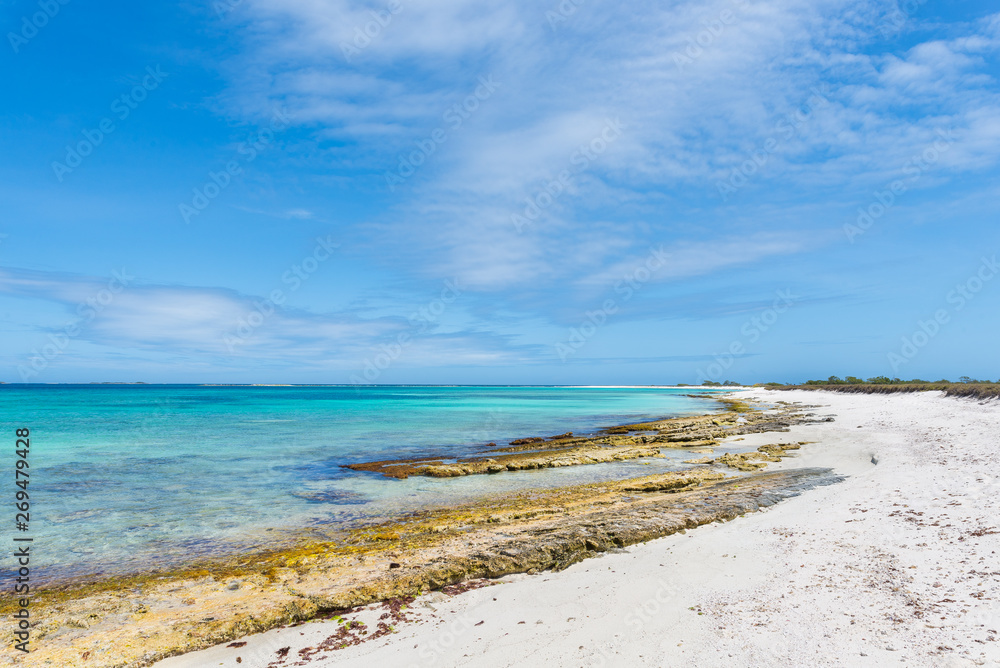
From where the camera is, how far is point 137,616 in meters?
7.85

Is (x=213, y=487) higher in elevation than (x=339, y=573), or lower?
lower

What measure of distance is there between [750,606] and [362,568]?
7.03m

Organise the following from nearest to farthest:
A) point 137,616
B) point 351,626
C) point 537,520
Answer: point 351,626 → point 137,616 → point 537,520

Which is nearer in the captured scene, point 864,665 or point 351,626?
point 864,665

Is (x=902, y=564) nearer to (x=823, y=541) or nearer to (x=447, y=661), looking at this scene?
(x=823, y=541)

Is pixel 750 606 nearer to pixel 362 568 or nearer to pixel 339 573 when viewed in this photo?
pixel 362 568

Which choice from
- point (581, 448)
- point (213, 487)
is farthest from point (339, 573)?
point (581, 448)

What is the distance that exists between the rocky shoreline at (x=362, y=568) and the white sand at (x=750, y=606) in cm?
51

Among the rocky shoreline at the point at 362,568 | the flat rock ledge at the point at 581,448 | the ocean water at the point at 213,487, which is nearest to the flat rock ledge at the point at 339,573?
the rocky shoreline at the point at 362,568

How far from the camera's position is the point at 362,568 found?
31.7ft

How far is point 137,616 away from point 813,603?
10.5 metres

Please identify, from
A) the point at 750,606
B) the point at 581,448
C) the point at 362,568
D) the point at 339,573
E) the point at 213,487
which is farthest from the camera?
the point at 581,448

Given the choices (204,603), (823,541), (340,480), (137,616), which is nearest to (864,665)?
(823,541)

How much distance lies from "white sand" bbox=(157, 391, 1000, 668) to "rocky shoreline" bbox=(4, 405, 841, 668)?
506 millimetres
